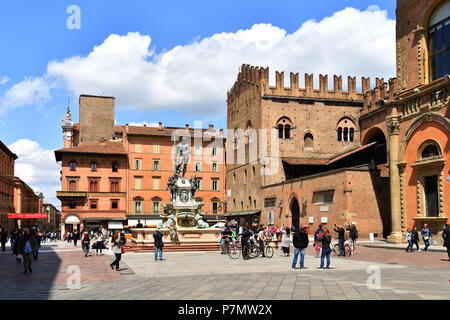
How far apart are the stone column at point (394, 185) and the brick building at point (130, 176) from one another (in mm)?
39674

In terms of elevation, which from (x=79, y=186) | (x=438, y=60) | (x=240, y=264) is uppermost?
(x=438, y=60)

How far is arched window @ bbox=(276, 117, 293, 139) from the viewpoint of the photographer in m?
50.3

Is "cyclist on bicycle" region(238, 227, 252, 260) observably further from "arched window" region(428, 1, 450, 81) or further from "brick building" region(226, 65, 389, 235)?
"brick building" region(226, 65, 389, 235)

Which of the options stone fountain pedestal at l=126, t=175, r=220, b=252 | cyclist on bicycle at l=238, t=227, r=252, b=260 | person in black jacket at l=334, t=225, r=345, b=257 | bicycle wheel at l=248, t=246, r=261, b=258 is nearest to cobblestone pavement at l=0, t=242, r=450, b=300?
cyclist on bicycle at l=238, t=227, r=252, b=260

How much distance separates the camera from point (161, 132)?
227 feet

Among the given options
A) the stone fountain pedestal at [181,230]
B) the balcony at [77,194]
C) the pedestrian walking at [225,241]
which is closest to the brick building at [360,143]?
the pedestrian walking at [225,241]

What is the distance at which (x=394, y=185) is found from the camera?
30250 millimetres

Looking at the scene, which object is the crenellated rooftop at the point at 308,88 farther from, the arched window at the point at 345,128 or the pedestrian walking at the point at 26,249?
the pedestrian walking at the point at 26,249

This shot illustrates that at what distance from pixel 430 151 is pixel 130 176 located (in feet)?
147

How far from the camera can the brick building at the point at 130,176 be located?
207 ft

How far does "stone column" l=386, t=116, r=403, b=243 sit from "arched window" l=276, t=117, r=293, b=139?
19.9 metres
